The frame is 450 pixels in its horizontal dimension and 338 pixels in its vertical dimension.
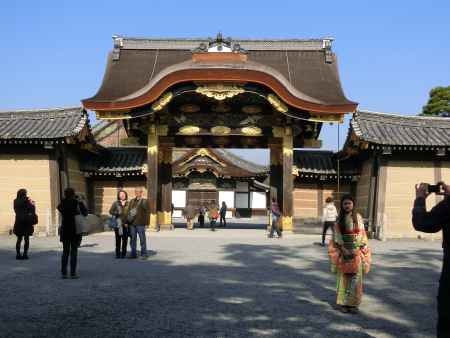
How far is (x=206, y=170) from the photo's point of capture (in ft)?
129

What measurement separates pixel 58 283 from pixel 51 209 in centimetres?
1146

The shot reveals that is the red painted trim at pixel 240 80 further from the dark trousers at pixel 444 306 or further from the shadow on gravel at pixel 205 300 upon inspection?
the dark trousers at pixel 444 306

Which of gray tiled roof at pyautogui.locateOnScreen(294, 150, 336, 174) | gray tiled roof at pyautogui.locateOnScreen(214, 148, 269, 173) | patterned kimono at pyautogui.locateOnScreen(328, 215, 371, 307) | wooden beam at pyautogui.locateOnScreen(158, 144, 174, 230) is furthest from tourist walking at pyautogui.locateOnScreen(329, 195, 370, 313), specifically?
gray tiled roof at pyautogui.locateOnScreen(214, 148, 269, 173)

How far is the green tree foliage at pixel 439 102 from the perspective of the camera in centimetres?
3952

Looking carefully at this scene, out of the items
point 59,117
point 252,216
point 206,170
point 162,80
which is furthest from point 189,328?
point 252,216

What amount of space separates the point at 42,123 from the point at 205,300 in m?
15.2

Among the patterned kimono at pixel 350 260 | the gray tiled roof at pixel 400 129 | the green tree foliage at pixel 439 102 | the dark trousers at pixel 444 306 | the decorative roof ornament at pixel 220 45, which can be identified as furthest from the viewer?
the green tree foliage at pixel 439 102

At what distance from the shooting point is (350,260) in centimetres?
643

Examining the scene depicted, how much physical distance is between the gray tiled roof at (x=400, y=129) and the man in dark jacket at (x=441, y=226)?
14837 mm

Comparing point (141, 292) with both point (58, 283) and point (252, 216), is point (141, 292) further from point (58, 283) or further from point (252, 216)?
point (252, 216)

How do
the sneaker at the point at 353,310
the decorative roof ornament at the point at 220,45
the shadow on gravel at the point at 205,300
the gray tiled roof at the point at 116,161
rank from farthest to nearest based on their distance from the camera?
1. the gray tiled roof at the point at 116,161
2. the decorative roof ornament at the point at 220,45
3. the sneaker at the point at 353,310
4. the shadow on gravel at the point at 205,300

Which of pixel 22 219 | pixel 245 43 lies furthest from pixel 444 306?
pixel 245 43

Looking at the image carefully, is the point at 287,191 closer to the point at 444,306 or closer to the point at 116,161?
the point at 116,161

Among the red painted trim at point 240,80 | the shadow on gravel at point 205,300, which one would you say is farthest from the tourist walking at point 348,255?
the red painted trim at point 240,80
